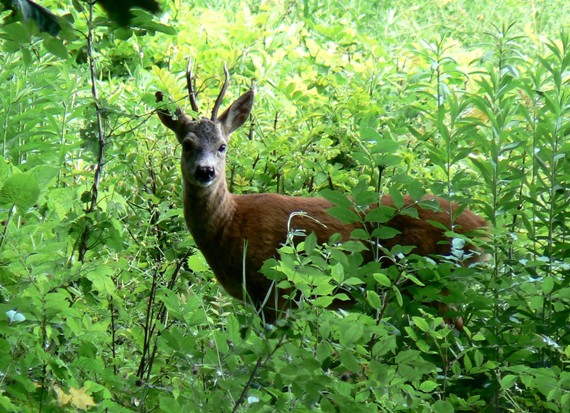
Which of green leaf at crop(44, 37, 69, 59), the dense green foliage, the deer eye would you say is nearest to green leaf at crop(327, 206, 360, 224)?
the dense green foliage

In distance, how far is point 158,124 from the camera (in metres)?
6.68

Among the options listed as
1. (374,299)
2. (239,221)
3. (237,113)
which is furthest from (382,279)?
(237,113)

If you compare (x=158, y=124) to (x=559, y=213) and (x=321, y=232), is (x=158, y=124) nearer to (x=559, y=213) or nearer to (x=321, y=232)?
(x=321, y=232)

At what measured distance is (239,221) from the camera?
5594 millimetres

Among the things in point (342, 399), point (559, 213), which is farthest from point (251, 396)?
point (559, 213)

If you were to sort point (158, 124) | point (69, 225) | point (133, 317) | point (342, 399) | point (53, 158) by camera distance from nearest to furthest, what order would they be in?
point (342, 399)
point (69, 225)
point (133, 317)
point (53, 158)
point (158, 124)

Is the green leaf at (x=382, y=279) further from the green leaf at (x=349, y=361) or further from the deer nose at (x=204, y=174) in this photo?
the deer nose at (x=204, y=174)

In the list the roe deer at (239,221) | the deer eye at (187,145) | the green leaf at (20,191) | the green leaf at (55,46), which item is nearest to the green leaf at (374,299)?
the green leaf at (20,191)

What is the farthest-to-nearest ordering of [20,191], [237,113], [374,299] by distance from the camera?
[237,113], [374,299], [20,191]

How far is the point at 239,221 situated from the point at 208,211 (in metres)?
0.17

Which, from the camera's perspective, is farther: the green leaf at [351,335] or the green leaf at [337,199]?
the green leaf at [337,199]

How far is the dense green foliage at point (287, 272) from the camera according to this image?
2896 millimetres

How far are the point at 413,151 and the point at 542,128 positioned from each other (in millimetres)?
2013

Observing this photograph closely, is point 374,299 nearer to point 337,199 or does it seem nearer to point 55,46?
point 337,199
